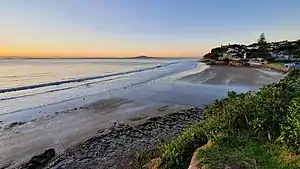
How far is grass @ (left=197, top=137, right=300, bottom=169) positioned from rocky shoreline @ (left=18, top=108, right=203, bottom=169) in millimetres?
2452

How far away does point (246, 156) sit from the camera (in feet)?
14.0

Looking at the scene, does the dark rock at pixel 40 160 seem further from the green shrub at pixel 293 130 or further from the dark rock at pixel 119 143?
the green shrub at pixel 293 130

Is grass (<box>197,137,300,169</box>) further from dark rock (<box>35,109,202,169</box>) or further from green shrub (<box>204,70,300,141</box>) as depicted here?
dark rock (<box>35,109,202,169</box>)

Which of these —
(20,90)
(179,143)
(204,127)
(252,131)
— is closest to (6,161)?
(179,143)

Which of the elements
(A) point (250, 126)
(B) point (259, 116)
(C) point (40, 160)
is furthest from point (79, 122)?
(B) point (259, 116)

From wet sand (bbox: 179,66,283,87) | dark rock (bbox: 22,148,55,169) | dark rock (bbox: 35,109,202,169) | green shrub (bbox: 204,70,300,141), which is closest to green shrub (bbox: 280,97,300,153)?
green shrub (bbox: 204,70,300,141)

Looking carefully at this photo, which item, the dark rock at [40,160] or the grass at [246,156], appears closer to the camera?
the grass at [246,156]

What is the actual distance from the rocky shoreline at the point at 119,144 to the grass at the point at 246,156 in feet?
8.04

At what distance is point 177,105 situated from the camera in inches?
558

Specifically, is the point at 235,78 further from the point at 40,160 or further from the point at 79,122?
the point at 40,160

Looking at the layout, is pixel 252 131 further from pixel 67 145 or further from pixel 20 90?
pixel 20 90

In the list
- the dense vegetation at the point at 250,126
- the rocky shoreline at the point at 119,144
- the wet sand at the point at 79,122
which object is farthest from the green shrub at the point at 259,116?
the wet sand at the point at 79,122

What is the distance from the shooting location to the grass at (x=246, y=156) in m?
3.95

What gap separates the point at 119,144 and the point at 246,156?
441 cm
